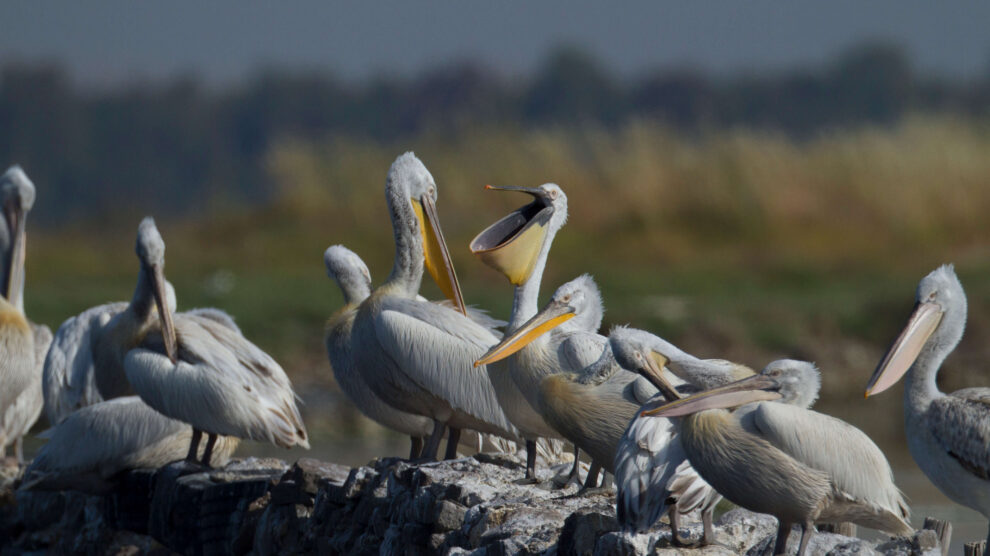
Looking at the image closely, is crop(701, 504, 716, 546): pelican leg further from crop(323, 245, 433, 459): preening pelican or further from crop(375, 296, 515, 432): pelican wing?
crop(323, 245, 433, 459): preening pelican

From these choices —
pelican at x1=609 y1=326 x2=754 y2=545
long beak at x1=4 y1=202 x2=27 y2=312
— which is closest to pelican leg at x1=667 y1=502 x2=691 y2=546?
pelican at x1=609 y1=326 x2=754 y2=545

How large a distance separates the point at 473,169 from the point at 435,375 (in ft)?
39.1

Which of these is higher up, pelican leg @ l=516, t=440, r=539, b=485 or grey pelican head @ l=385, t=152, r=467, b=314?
grey pelican head @ l=385, t=152, r=467, b=314

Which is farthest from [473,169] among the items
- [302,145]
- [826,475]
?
[826,475]

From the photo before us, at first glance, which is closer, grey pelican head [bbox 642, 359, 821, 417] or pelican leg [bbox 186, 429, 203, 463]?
grey pelican head [bbox 642, 359, 821, 417]

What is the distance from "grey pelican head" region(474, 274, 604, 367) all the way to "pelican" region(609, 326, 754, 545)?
0.62m

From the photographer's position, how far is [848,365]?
12.6 metres

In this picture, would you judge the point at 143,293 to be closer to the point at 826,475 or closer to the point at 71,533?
the point at 71,533

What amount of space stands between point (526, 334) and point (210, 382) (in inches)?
63.8

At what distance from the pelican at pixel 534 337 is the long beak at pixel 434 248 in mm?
539

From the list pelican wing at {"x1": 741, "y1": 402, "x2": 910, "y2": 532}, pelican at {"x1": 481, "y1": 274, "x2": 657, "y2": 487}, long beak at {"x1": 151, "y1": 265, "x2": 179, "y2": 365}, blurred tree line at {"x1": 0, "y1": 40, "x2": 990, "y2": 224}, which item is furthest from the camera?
blurred tree line at {"x1": 0, "y1": 40, "x2": 990, "y2": 224}

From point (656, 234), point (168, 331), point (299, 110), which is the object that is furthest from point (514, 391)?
point (299, 110)

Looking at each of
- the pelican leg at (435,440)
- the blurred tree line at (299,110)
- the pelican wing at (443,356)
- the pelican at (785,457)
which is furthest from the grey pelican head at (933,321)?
Answer: the blurred tree line at (299,110)

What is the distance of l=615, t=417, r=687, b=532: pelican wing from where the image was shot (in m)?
3.68
